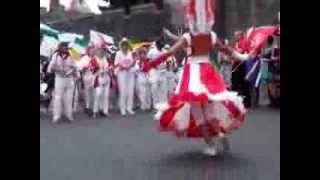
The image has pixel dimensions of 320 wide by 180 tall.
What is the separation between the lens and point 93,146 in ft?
17.5

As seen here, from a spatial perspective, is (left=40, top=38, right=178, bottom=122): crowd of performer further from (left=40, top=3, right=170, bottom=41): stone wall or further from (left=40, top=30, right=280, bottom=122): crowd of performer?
(left=40, top=3, right=170, bottom=41): stone wall

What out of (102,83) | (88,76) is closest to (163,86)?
(102,83)

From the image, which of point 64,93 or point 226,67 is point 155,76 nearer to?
point 64,93

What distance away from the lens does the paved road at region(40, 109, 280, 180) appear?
475 cm

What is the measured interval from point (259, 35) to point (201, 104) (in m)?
1.15

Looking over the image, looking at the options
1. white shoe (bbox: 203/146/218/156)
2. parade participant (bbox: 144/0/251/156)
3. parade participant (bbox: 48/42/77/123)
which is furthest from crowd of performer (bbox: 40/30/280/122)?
white shoe (bbox: 203/146/218/156)

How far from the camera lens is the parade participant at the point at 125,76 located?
607cm

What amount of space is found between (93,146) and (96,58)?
1348mm

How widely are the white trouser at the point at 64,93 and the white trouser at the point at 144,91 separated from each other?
2.25 ft

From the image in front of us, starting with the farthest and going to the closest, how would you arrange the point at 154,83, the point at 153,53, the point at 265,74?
the point at 265,74 → the point at 154,83 → the point at 153,53

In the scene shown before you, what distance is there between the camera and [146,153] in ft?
16.7

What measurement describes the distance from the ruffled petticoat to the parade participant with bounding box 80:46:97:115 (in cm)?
163

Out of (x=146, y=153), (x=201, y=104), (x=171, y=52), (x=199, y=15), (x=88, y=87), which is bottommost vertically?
(x=146, y=153)
